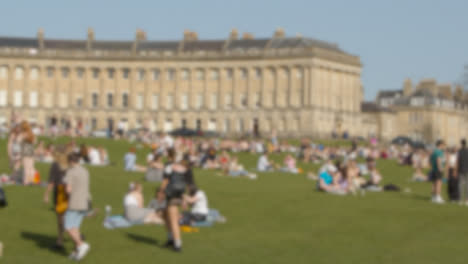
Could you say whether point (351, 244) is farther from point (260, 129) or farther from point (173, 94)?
point (173, 94)

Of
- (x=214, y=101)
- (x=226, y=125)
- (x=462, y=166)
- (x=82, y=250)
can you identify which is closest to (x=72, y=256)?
(x=82, y=250)

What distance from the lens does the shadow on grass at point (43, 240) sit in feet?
60.5

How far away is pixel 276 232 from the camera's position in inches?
848

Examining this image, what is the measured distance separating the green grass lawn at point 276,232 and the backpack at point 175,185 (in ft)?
4.44

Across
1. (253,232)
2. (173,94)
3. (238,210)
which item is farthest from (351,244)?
(173,94)

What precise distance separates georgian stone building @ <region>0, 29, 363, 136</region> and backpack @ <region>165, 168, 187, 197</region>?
79.3 m

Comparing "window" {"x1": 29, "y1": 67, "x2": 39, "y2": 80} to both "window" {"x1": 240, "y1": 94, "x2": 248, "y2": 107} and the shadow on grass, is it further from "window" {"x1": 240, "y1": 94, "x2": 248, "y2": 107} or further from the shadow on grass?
the shadow on grass

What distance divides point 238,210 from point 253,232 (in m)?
3.65

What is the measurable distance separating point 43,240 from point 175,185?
368 cm

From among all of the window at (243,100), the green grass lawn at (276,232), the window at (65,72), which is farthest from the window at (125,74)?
the green grass lawn at (276,232)

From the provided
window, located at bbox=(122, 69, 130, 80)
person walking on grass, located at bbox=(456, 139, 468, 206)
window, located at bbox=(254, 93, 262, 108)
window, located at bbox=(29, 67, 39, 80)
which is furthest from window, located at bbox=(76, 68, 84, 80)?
person walking on grass, located at bbox=(456, 139, 468, 206)

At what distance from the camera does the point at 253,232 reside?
70.2 ft

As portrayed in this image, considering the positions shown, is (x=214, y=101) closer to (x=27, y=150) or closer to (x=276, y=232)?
(x=27, y=150)

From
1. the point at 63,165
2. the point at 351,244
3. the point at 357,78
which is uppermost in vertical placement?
the point at 357,78
